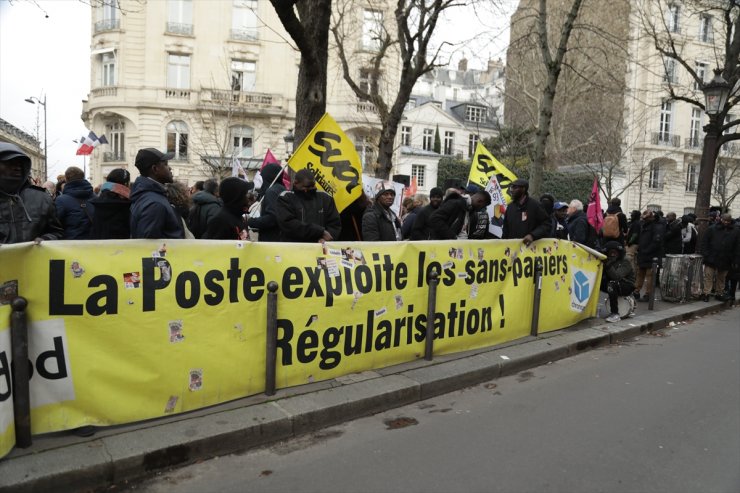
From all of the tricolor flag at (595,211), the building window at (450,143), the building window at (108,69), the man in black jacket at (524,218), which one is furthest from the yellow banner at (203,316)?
the building window at (450,143)

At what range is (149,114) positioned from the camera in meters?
33.2

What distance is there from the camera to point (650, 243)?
10.7 meters

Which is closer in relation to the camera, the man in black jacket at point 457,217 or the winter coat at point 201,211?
the winter coat at point 201,211

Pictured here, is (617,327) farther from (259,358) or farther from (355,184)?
(259,358)

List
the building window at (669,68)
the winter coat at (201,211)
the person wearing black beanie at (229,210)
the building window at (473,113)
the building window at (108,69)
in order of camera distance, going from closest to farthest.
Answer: the person wearing black beanie at (229,210) → the winter coat at (201,211) → the building window at (669,68) → the building window at (108,69) → the building window at (473,113)

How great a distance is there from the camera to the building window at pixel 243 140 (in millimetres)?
34531

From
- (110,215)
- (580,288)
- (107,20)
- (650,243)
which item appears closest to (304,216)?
(110,215)

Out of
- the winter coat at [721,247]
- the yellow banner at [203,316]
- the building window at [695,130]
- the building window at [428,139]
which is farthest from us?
the building window at [428,139]

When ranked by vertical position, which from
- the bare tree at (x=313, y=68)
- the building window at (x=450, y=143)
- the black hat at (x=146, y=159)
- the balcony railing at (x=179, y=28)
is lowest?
the black hat at (x=146, y=159)

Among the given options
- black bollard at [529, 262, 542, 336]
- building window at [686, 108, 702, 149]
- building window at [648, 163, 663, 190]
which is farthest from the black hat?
building window at [686, 108, 702, 149]

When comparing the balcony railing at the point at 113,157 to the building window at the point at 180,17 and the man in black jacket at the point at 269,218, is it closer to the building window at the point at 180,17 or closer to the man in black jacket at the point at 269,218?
the building window at the point at 180,17

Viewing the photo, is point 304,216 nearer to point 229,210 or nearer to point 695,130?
point 229,210

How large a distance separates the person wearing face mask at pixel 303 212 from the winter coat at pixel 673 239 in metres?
9.41

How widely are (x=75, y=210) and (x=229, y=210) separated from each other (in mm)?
1726
